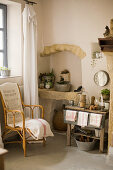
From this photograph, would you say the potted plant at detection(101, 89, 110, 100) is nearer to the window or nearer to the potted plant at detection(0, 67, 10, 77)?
the potted plant at detection(0, 67, 10, 77)

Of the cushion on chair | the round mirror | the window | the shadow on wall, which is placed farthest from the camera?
the shadow on wall

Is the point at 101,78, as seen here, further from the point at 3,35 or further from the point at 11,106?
the point at 3,35

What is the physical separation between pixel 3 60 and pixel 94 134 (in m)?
2.26

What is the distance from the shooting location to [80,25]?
4914 mm

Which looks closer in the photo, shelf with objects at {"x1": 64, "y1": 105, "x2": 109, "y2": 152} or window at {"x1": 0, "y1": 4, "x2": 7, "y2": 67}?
shelf with objects at {"x1": 64, "y1": 105, "x2": 109, "y2": 152}

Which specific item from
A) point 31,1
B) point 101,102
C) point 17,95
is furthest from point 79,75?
point 31,1

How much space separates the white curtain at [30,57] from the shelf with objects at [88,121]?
2.52ft

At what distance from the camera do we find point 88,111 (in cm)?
432

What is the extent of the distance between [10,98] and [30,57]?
35.7 inches

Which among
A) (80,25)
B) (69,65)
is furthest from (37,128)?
(80,25)

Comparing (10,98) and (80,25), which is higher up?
(80,25)

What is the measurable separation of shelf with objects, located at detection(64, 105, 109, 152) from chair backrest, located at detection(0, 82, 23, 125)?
0.87 metres

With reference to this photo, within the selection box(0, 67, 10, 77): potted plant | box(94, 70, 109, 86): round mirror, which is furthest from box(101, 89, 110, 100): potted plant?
box(0, 67, 10, 77): potted plant

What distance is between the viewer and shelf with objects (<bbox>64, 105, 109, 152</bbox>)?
4168mm
